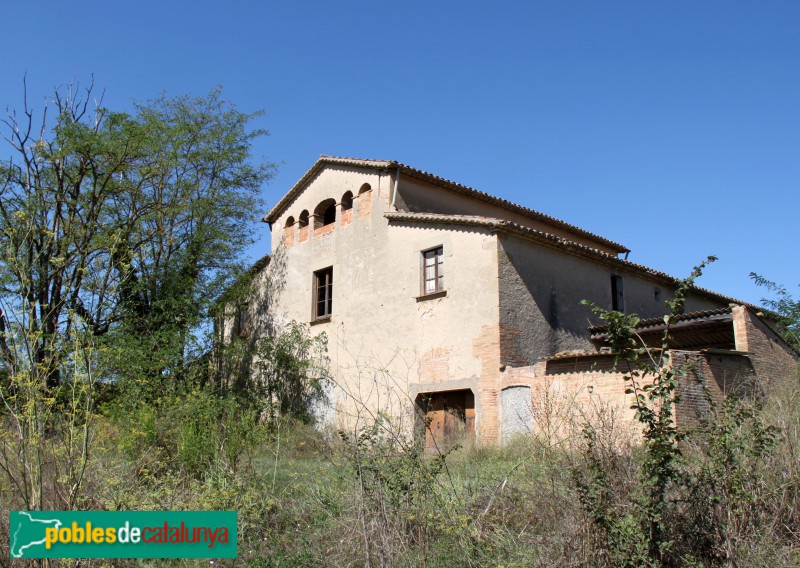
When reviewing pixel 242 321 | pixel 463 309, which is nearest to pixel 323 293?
pixel 242 321

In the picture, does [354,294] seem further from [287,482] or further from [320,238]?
[287,482]

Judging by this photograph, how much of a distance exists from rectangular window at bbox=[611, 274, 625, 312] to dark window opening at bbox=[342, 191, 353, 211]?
738 centimetres

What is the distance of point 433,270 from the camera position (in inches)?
609

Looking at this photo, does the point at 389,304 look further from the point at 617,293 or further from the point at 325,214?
the point at 617,293

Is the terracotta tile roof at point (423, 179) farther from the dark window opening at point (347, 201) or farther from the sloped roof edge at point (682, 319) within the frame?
the sloped roof edge at point (682, 319)

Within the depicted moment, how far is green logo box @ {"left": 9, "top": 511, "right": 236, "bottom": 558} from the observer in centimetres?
460

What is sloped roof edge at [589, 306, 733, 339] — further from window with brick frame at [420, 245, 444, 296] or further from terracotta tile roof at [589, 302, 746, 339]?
window with brick frame at [420, 245, 444, 296]

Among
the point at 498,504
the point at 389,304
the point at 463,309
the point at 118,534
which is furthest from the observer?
the point at 389,304

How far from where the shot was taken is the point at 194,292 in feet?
61.6

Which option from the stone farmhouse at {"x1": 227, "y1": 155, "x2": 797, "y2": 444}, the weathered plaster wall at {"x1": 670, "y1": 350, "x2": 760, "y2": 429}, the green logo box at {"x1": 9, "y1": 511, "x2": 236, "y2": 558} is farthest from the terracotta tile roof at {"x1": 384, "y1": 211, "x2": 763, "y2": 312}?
the green logo box at {"x1": 9, "y1": 511, "x2": 236, "y2": 558}

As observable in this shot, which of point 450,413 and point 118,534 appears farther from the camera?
point 450,413

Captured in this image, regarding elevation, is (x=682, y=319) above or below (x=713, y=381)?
above

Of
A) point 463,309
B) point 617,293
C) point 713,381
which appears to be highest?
point 617,293

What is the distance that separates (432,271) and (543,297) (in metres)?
2.65
